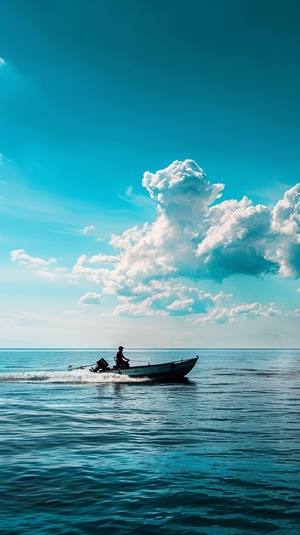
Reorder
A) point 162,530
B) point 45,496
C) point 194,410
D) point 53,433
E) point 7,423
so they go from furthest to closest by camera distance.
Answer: point 194,410 → point 7,423 → point 53,433 → point 45,496 → point 162,530

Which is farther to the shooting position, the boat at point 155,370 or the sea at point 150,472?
the boat at point 155,370

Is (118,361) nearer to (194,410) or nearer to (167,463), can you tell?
(194,410)

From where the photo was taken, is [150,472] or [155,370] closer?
[150,472]

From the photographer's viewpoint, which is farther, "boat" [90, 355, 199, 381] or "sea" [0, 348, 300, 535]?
"boat" [90, 355, 199, 381]

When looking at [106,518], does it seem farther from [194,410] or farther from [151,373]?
[151,373]

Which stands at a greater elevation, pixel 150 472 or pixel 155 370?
pixel 155 370

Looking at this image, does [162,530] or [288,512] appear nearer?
[162,530]

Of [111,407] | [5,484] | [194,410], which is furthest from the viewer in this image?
[111,407]

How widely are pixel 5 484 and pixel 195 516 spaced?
17.6 ft

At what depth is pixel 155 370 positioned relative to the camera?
50156 mm

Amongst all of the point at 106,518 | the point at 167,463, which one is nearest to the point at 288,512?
the point at 106,518

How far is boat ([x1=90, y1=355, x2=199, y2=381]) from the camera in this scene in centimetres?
4962

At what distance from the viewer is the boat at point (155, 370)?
49625mm

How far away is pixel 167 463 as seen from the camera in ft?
47.3
